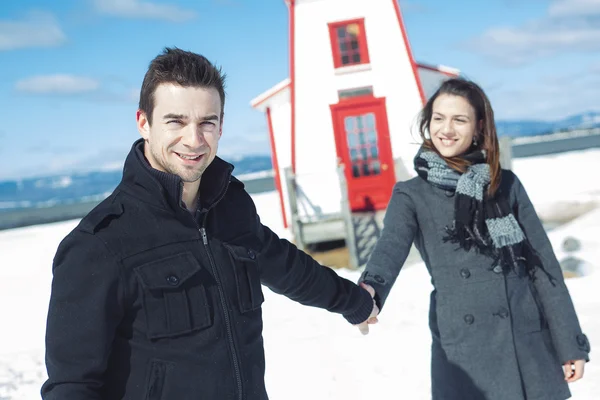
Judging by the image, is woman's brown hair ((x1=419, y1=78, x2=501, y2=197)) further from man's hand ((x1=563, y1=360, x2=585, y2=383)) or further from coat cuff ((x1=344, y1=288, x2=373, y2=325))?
man's hand ((x1=563, y1=360, x2=585, y2=383))

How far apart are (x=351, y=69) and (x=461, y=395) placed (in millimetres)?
9710

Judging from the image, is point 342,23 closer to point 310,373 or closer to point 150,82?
point 310,373

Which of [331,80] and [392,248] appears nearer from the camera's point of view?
[392,248]

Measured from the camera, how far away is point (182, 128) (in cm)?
195

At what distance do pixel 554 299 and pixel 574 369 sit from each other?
0.38 m

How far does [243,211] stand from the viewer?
7.54 ft

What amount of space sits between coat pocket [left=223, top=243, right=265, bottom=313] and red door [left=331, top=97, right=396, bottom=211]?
9846 mm

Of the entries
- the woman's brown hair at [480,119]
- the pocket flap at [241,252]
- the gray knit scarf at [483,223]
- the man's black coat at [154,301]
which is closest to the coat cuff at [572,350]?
the gray knit scarf at [483,223]

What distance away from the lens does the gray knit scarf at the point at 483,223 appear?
288 cm

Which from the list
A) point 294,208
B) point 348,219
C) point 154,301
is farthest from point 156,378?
point 294,208

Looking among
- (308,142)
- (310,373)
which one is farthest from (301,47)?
(310,373)

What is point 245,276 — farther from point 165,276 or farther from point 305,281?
point 305,281

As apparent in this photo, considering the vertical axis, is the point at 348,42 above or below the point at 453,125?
above

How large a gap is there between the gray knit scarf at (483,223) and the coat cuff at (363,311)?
53 centimetres
